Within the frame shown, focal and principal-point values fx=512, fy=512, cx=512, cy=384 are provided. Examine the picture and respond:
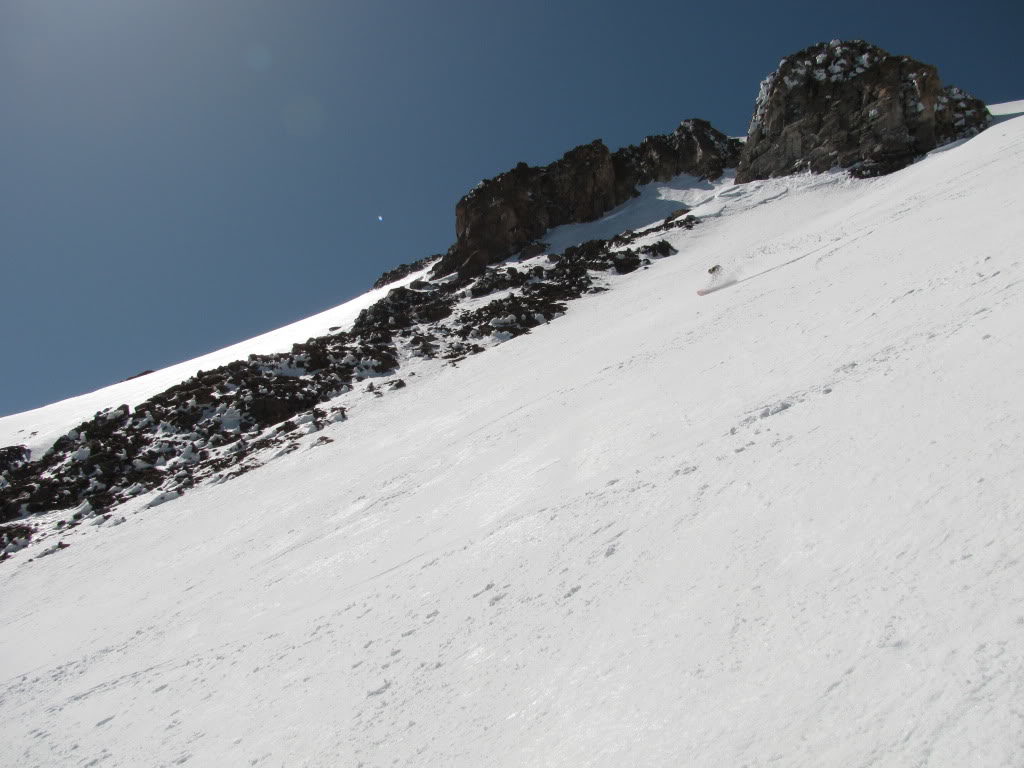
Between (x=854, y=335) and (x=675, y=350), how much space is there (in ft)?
17.6

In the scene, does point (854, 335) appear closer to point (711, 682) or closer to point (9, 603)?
point (711, 682)

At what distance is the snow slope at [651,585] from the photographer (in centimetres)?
335

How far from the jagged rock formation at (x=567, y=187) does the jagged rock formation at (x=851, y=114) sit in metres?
10.2

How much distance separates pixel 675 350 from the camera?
14.4 m

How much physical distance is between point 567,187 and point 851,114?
2993 centimetres

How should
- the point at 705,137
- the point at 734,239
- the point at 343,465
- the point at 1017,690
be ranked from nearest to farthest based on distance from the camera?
the point at 1017,690
the point at 343,465
the point at 734,239
the point at 705,137

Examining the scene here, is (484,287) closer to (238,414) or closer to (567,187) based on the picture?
(238,414)

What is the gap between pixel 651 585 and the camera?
5059 millimetres

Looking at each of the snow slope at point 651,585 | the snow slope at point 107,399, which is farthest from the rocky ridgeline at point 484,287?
the snow slope at point 651,585

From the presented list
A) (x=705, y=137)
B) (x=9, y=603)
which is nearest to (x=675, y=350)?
(x=9, y=603)

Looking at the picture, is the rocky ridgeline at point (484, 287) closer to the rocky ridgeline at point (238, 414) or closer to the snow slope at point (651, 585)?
the rocky ridgeline at point (238, 414)

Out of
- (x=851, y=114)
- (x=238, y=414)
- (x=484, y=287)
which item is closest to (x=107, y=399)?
(x=238, y=414)

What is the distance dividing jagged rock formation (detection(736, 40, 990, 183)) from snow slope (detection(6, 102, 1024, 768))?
33.4 meters

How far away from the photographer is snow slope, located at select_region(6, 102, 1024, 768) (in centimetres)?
335
